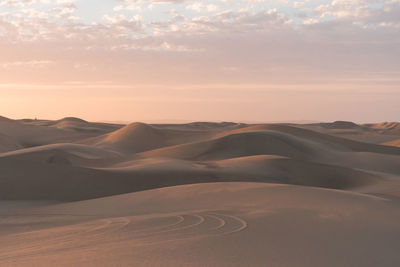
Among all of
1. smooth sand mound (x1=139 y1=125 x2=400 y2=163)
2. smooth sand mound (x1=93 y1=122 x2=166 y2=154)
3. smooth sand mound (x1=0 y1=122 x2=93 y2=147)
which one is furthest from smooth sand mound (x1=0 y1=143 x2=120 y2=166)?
smooth sand mound (x1=0 y1=122 x2=93 y2=147)

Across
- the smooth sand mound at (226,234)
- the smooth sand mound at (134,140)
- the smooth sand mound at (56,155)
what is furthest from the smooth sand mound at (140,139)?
the smooth sand mound at (226,234)

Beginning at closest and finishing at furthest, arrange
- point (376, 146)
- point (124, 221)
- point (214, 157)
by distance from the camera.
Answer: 1. point (124, 221)
2. point (214, 157)
3. point (376, 146)

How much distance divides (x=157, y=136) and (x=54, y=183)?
88.1ft

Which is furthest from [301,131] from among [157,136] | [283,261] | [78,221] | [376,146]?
[283,261]

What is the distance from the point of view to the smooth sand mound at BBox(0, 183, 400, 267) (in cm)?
436

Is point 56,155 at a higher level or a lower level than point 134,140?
lower

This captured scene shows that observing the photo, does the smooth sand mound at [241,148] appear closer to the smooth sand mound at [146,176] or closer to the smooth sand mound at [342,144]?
the smooth sand mound at [342,144]

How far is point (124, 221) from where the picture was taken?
6699 millimetres

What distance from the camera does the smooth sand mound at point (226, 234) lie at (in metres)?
4.36

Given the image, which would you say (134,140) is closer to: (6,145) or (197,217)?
(6,145)

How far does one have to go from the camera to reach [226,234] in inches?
208

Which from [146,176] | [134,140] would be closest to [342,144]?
[134,140]

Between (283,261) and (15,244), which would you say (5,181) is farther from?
(283,261)

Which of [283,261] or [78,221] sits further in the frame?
[78,221]
